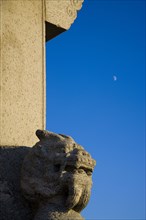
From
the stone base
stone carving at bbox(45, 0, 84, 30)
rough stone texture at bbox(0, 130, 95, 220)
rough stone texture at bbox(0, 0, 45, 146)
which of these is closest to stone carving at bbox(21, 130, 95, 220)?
rough stone texture at bbox(0, 130, 95, 220)

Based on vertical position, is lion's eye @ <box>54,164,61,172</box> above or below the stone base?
above

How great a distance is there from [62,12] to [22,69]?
104 centimetres

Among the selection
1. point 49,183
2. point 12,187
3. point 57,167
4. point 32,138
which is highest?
point 32,138

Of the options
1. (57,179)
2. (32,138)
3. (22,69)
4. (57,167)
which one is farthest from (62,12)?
(57,179)

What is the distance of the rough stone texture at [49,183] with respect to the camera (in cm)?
387

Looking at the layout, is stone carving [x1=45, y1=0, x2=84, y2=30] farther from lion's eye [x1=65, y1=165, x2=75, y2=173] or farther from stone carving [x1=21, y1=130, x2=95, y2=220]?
lion's eye [x1=65, y1=165, x2=75, y2=173]

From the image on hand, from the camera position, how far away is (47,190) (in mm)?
3914

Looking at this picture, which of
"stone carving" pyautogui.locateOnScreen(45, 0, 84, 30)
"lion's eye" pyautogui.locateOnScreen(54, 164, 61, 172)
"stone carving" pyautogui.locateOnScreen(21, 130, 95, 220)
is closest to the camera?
"stone carving" pyautogui.locateOnScreen(21, 130, 95, 220)

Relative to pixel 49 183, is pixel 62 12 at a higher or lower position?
higher

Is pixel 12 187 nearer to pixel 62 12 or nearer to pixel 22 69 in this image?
pixel 22 69

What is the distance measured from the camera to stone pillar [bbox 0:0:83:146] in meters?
4.55

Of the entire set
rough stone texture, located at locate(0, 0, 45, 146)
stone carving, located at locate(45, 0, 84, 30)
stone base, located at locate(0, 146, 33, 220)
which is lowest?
A: stone base, located at locate(0, 146, 33, 220)

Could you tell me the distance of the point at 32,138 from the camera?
4734mm

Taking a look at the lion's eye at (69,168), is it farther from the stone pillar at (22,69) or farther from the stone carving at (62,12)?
the stone carving at (62,12)
